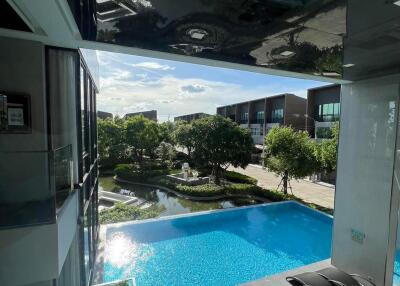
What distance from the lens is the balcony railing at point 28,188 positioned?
2305mm

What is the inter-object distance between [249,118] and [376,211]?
24.9 m

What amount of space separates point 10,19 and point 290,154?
10.7m

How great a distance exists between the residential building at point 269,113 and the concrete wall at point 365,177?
15909 millimetres

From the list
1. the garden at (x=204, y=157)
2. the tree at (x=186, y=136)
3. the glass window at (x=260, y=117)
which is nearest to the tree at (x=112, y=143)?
the garden at (x=204, y=157)

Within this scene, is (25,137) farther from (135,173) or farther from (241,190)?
(135,173)

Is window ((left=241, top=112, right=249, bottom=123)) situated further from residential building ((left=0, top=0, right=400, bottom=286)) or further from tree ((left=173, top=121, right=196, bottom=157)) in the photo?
residential building ((left=0, top=0, right=400, bottom=286))

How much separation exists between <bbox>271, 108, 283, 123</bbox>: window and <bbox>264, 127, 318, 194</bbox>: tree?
13.1 meters

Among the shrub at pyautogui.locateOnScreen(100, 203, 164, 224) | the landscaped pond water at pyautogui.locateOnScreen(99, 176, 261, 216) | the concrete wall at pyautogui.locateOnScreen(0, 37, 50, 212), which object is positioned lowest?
the landscaped pond water at pyautogui.locateOnScreen(99, 176, 261, 216)

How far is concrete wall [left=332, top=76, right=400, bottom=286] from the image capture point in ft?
13.3

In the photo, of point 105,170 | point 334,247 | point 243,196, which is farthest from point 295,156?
point 105,170

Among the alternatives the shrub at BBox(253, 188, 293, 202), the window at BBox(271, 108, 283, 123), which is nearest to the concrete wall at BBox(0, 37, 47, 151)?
the shrub at BBox(253, 188, 293, 202)

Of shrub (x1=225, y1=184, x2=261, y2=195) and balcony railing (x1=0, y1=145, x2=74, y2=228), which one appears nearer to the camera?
balcony railing (x1=0, y1=145, x2=74, y2=228)

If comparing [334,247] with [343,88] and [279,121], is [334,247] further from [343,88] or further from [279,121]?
[279,121]

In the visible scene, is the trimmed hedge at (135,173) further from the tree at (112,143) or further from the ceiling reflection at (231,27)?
the ceiling reflection at (231,27)
